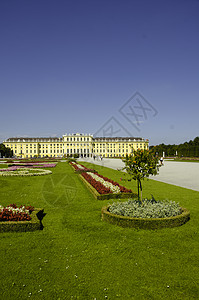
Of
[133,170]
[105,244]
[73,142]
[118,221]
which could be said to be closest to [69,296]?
[105,244]

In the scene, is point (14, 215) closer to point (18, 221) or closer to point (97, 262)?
point (18, 221)

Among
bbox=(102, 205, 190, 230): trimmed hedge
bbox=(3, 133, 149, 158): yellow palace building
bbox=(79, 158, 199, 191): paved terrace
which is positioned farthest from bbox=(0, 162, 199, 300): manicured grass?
bbox=(3, 133, 149, 158): yellow palace building

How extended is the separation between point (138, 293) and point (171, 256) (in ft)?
4.04

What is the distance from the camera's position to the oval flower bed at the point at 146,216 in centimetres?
544

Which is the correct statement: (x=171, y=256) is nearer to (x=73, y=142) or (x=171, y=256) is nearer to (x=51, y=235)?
(x=51, y=235)

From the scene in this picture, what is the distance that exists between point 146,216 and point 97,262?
2042mm

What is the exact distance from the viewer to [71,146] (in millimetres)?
112250

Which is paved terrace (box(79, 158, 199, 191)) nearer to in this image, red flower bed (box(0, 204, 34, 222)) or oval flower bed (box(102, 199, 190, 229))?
oval flower bed (box(102, 199, 190, 229))

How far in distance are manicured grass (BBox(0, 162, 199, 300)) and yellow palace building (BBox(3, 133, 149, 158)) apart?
346 feet

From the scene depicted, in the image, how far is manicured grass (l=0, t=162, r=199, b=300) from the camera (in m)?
3.20

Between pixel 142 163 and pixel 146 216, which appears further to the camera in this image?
pixel 142 163

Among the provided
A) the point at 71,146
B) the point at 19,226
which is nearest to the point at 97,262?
the point at 19,226

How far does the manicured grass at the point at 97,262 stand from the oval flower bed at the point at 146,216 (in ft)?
0.52

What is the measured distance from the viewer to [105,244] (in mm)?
4633
